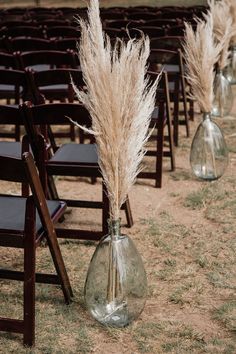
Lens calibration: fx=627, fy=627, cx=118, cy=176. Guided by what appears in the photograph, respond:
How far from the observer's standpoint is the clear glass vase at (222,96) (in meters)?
7.07

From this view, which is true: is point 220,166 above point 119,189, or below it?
below

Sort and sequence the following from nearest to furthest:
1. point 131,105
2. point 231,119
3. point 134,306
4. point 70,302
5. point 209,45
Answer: point 131,105
point 134,306
point 70,302
point 209,45
point 231,119

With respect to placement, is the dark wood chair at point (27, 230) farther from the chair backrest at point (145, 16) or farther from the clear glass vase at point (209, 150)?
the chair backrest at point (145, 16)

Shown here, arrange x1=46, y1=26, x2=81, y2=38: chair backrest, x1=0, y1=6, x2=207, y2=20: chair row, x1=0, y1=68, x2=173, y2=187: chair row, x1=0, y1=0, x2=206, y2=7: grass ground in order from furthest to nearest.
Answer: x1=0, y1=0, x2=206, y2=7: grass ground
x1=0, y1=6, x2=207, y2=20: chair row
x1=46, y1=26, x2=81, y2=38: chair backrest
x1=0, y1=68, x2=173, y2=187: chair row

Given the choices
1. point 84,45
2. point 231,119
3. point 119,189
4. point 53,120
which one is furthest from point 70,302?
point 231,119

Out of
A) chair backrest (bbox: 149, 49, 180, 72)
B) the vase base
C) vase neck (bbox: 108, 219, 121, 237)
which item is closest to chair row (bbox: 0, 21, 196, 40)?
chair backrest (bbox: 149, 49, 180, 72)

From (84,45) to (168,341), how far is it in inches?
60.4

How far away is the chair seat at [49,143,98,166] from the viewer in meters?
4.21

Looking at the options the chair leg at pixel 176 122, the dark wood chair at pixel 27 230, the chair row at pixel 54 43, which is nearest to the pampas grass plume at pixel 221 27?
the chair row at pixel 54 43

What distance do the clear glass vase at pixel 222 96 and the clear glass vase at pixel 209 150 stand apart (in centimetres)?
193

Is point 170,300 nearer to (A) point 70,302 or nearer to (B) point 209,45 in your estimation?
(A) point 70,302

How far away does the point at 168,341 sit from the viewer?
3.16 meters

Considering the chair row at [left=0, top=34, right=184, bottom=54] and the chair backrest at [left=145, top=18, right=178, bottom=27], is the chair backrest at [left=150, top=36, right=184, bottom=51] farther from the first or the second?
the chair backrest at [left=145, top=18, right=178, bottom=27]

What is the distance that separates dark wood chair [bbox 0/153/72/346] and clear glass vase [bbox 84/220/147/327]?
0.87 ft
